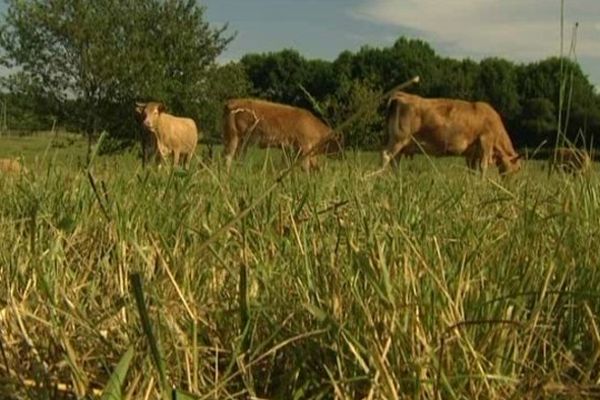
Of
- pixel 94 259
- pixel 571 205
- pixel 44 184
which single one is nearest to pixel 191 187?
pixel 44 184

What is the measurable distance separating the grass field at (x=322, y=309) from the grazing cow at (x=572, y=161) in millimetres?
404

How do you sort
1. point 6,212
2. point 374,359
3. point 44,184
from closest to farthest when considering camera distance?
point 374,359, point 6,212, point 44,184

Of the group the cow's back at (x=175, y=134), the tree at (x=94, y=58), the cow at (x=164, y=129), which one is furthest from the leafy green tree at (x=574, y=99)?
the tree at (x=94, y=58)

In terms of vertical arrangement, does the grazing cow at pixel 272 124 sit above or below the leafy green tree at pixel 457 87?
below

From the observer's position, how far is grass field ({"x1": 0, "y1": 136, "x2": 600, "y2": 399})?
3.62 feet

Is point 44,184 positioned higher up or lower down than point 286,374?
higher up

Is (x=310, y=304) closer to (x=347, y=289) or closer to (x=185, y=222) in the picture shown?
Result: (x=347, y=289)

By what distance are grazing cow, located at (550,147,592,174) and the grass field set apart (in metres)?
0.40

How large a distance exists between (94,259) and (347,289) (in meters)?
Result: 0.77

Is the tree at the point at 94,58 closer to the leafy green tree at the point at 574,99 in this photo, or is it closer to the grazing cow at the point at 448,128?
the grazing cow at the point at 448,128

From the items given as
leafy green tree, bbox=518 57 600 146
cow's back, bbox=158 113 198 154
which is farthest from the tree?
leafy green tree, bbox=518 57 600 146

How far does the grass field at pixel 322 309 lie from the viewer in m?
1.10

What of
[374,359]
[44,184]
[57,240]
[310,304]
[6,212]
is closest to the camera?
[374,359]

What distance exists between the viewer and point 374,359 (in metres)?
1.08
